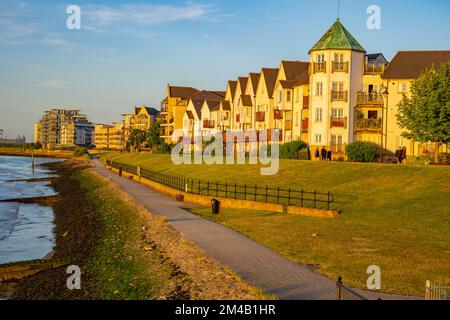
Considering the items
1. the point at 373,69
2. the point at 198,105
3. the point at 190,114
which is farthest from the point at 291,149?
the point at 190,114

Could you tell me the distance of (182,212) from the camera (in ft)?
103

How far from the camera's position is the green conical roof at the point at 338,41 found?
5722 cm

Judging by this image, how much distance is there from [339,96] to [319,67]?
4.06m

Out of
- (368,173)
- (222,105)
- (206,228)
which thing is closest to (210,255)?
(206,228)

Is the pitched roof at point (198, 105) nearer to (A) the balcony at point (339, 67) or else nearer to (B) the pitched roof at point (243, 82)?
(B) the pitched roof at point (243, 82)

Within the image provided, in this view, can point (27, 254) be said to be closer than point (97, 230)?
Yes

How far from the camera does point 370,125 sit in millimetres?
55750

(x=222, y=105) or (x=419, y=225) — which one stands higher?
(x=222, y=105)

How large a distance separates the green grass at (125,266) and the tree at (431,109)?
27.7m

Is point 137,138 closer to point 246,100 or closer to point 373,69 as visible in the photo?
point 246,100

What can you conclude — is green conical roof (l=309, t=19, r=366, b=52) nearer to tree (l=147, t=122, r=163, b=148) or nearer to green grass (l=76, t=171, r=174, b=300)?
green grass (l=76, t=171, r=174, b=300)

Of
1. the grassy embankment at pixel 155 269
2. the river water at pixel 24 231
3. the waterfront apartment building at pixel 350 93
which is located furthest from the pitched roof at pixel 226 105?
the grassy embankment at pixel 155 269

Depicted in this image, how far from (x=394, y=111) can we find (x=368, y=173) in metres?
19.8
